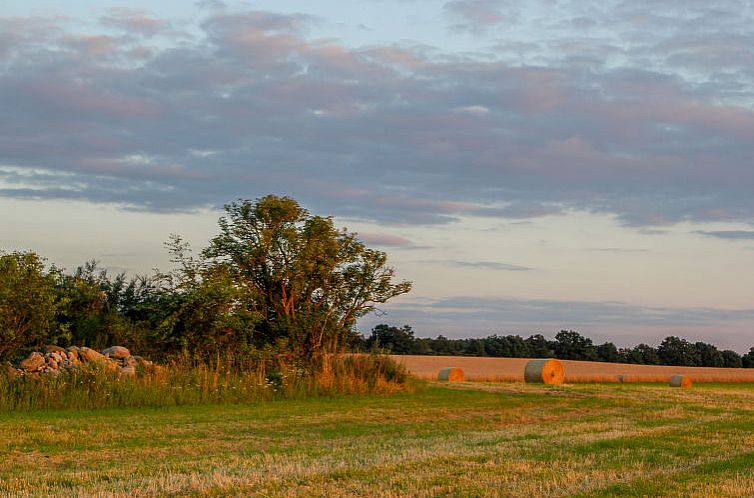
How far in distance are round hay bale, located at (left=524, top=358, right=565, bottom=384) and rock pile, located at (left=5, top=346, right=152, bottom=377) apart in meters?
19.0

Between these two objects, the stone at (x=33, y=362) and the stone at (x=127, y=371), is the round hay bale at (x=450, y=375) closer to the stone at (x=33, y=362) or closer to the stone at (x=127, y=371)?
the stone at (x=127, y=371)

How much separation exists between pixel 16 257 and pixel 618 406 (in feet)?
55.1

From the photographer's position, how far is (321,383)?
25891 mm

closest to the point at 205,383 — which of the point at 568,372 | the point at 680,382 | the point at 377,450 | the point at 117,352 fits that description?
the point at 117,352

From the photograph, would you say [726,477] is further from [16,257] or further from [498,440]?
[16,257]

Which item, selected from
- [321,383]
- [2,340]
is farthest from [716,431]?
[2,340]

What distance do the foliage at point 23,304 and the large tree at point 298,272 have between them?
24.2ft

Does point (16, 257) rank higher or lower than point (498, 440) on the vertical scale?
higher

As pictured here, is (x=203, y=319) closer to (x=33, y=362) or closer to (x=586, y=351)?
(x=33, y=362)

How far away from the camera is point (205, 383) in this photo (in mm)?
22969

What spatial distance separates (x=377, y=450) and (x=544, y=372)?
26528 millimetres

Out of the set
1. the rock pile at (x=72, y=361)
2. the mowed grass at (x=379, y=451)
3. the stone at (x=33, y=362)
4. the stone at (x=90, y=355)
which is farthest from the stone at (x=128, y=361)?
the mowed grass at (x=379, y=451)

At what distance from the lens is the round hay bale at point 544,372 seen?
3828cm

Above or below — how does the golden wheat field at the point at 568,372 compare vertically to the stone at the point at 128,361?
below
